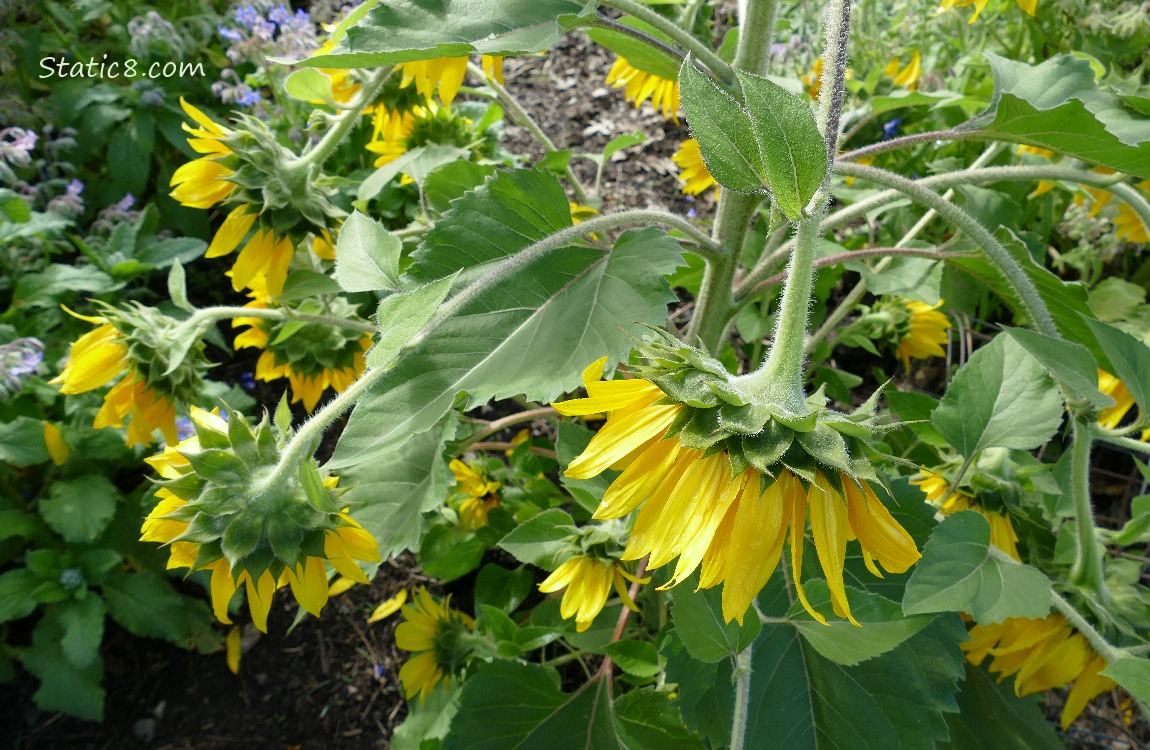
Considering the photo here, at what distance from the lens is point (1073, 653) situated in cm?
129

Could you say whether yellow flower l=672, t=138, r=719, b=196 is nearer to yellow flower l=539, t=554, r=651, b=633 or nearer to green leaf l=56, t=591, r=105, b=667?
yellow flower l=539, t=554, r=651, b=633

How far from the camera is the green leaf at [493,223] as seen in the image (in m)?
1.25

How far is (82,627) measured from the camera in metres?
2.09

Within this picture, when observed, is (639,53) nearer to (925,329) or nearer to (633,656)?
(633,656)

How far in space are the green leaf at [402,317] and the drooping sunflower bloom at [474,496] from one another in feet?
3.29

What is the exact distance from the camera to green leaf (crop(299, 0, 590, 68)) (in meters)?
0.94

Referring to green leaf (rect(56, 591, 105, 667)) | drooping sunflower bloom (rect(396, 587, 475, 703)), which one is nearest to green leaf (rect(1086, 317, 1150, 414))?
drooping sunflower bloom (rect(396, 587, 475, 703))

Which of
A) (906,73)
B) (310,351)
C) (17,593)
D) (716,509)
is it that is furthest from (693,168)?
(17,593)

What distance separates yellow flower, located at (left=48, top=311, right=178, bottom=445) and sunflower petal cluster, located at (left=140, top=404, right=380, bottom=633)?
512 mm

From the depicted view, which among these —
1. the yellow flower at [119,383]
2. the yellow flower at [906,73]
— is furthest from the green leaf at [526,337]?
the yellow flower at [906,73]

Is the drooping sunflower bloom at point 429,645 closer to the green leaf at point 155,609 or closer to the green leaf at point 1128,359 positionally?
the green leaf at point 155,609

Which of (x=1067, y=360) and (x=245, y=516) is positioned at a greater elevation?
→ (x=1067, y=360)

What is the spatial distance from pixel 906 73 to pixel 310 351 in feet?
7.23

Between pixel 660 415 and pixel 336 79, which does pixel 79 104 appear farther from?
pixel 660 415
